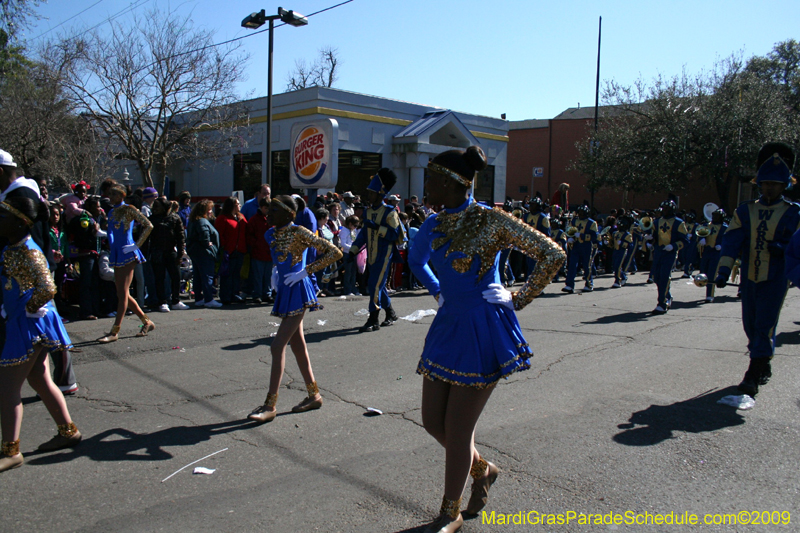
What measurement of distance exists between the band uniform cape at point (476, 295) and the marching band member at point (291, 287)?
6.96 ft

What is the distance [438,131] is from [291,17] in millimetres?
14836

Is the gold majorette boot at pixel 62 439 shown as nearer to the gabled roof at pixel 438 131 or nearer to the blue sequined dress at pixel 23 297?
the blue sequined dress at pixel 23 297

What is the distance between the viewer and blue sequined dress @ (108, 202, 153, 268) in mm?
7562

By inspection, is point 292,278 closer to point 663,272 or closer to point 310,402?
point 310,402

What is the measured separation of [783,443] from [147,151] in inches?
982

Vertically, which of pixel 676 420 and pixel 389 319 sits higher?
pixel 389 319

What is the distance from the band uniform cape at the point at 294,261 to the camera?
5070 mm

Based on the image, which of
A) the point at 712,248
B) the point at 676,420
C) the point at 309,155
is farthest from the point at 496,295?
the point at 712,248

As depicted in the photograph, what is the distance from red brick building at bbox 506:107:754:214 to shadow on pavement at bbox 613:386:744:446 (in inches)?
1468

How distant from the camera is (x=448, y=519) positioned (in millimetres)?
3127

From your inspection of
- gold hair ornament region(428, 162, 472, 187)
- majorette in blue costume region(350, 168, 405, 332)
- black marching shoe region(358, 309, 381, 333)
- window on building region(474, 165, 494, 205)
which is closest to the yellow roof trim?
window on building region(474, 165, 494, 205)

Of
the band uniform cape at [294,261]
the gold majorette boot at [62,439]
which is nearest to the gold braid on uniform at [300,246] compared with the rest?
the band uniform cape at [294,261]

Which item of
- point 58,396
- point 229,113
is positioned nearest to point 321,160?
point 58,396

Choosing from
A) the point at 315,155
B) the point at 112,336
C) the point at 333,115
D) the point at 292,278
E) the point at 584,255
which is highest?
Answer: the point at 333,115
